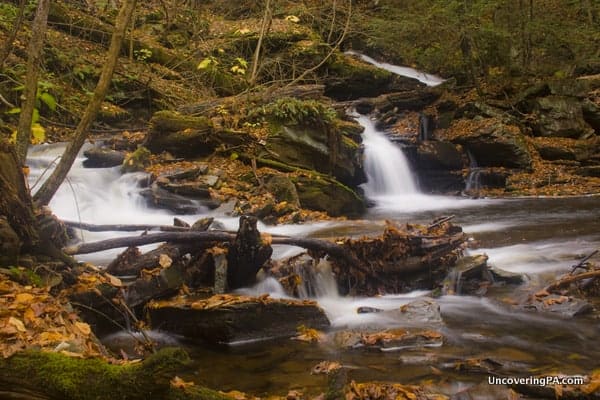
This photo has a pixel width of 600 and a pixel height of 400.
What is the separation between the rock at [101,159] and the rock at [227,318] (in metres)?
7.09

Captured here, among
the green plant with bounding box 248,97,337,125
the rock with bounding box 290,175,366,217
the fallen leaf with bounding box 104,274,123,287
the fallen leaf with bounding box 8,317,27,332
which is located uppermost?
the green plant with bounding box 248,97,337,125

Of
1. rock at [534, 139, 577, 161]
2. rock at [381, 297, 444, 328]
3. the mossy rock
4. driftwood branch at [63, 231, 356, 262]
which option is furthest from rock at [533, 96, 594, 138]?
rock at [381, 297, 444, 328]

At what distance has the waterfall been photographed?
53.2 ft

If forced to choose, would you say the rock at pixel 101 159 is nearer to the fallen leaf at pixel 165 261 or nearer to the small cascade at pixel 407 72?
the fallen leaf at pixel 165 261

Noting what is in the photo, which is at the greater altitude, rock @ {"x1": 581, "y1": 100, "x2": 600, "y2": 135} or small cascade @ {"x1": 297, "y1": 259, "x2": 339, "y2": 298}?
rock @ {"x1": 581, "y1": 100, "x2": 600, "y2": 135}

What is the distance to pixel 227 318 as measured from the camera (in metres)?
5.44

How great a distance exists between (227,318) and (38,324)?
7.07ft

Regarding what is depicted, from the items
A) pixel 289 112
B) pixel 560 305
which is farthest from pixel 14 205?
pixel 289 112

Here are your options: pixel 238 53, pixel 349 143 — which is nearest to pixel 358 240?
pixel 349 143

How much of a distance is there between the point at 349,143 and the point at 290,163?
250cm

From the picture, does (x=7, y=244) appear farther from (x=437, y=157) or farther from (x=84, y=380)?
A: (x=437, y=157)

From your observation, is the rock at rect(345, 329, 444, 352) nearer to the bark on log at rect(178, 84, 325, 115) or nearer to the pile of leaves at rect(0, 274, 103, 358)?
the pile of leaves at rect(0, 274, 103, 358)

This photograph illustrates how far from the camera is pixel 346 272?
23.1 ft

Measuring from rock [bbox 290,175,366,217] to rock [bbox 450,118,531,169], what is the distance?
648 centimetres
